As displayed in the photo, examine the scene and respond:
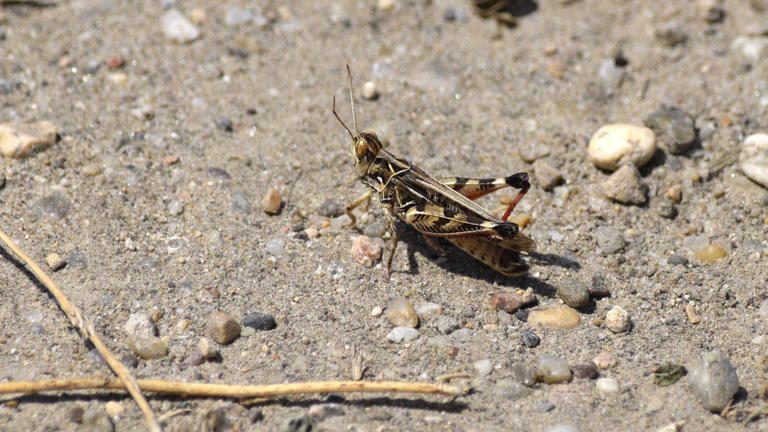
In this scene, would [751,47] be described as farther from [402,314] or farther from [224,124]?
[224,124]

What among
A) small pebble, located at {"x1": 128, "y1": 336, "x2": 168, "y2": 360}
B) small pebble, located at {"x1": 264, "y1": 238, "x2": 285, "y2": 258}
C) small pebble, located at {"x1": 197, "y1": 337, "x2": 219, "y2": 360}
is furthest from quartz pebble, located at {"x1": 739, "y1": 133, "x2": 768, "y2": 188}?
small pebble, located at {"x1": 128, "y1": 336, "x2": 168, "y2": 360}

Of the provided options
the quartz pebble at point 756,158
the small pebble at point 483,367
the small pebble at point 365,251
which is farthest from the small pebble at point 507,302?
the quartz pebble at point 756,158

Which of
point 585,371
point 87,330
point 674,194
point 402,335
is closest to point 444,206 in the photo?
point 402,335

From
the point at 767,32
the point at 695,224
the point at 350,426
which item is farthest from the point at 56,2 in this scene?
the point at 767,32

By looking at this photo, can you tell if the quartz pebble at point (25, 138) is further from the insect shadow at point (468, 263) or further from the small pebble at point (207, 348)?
the insect shadow at point (468, 263)

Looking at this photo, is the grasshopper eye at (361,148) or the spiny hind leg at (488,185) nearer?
the spiny hind leg at (488,185)

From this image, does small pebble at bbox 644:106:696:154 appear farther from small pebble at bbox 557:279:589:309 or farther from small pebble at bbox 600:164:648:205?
small pebble at bbox 557:279:589:309

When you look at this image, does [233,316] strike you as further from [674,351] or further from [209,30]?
[209,30]
